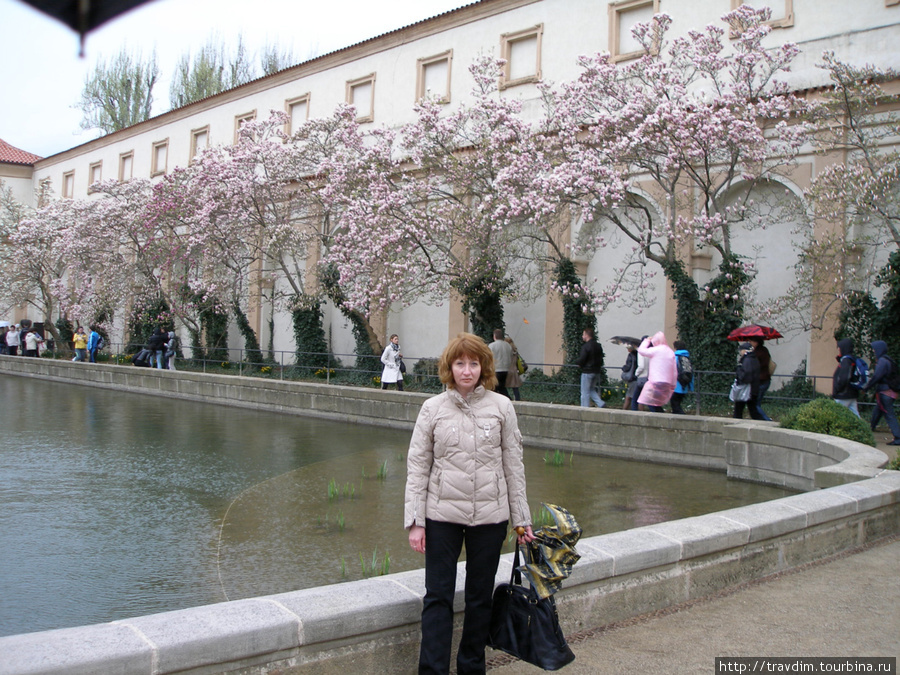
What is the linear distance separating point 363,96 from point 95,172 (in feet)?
73.5

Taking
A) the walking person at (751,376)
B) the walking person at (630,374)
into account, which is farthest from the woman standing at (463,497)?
the walking person at (630,374)

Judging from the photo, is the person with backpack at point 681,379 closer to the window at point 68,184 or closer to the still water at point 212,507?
the still water at point 212,507

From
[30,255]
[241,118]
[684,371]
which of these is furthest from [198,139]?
[684,371]

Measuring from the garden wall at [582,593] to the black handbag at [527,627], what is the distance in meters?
0.28

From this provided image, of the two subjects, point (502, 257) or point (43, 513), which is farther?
point (502, 257)

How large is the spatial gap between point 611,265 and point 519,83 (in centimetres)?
677

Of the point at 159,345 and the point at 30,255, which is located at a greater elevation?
the point at 30,255

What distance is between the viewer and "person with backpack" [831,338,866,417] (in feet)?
42.6

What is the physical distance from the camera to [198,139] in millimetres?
39625

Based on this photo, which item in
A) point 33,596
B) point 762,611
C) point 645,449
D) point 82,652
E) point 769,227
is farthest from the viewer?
point 769,227

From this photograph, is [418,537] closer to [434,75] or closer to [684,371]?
[684,371]

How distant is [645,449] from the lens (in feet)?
43.1

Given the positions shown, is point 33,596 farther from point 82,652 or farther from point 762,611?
point 762,611

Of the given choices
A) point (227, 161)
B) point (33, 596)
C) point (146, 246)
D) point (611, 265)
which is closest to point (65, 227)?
point (146, 246)
